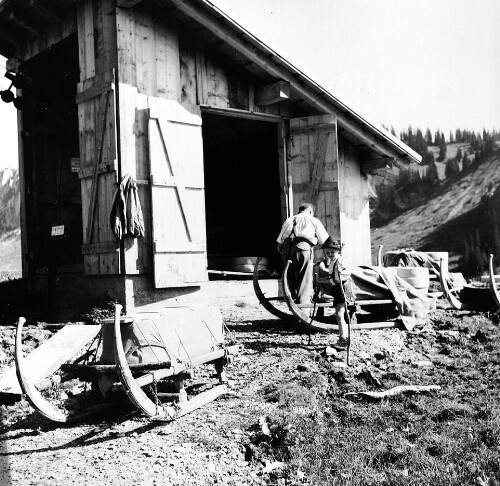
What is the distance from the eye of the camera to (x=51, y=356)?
6219 millimetres

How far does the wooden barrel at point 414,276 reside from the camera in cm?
1030

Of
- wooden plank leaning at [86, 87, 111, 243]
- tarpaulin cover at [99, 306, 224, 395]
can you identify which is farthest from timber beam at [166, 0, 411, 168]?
tarpaulin cover at [99, 306, 224, 395]

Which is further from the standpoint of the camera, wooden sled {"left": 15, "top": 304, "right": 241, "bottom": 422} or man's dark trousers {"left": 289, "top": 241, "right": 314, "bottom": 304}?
man's dark trousers {"left": 289, "top": 241, "right": 314, "bottom": 304}

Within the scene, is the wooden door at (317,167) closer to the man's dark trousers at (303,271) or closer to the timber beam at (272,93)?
the timber beam at (272,93)

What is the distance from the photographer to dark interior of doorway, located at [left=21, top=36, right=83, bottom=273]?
474 inches

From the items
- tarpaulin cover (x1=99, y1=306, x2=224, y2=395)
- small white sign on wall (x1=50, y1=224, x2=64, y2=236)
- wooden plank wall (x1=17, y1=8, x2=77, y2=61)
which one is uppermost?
wooden plank wall (x1=17, y1=8, x2=77, y2=61)

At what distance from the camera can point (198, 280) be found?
998cm

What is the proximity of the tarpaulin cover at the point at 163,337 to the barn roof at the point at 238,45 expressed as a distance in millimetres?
5795

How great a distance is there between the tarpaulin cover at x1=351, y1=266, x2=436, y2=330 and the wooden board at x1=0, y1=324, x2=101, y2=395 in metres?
4.25

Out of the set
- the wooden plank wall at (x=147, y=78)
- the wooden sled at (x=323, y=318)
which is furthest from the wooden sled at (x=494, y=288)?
the wooden plank wall at (x=147, y=78)

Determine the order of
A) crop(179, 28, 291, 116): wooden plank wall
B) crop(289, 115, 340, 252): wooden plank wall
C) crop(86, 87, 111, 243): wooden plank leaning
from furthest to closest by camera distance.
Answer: crop(289, 115, 340, 252): wooden plank wall → crop(179, 28, 291, 116): wooden plank wall → crop(86, 87, 111, 243): wooden plank leaning

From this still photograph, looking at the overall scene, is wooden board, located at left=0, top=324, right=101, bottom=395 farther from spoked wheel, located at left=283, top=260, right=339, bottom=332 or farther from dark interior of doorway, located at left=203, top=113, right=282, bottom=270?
dark interior of doorway, located at left=203, top=113, right=282, bottom=270

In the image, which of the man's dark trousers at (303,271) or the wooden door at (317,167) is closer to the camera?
the man's dark trousers at (303,271)

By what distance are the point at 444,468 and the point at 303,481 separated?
1030mm
